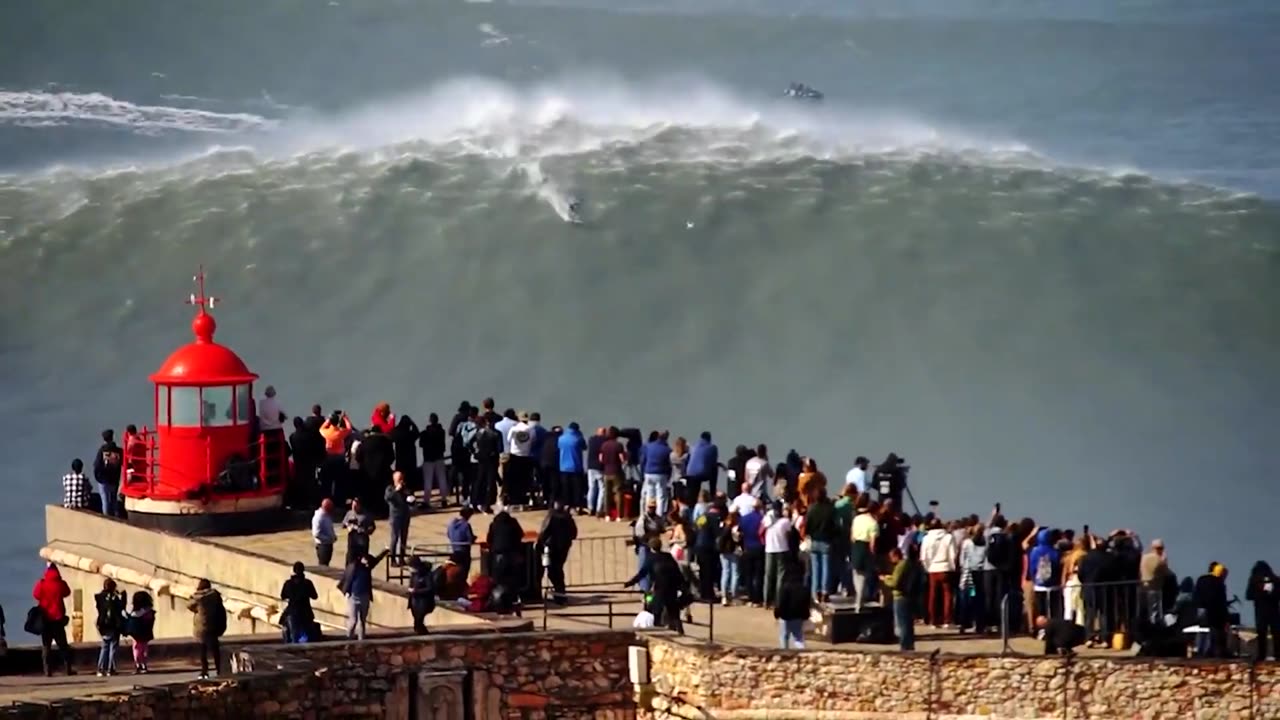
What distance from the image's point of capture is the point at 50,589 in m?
31.8

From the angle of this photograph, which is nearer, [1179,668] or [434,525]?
[1179,668]

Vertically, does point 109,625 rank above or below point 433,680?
above

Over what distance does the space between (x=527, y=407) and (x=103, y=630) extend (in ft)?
123

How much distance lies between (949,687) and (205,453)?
37.6 ft

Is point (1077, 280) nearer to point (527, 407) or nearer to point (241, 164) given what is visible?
point (527, 407)

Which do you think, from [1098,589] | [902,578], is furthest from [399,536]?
[1098,589]

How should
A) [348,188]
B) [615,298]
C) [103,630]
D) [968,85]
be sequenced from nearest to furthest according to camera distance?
1. [103,630]
2. [615,298]
3. [348,188]
4. [968,85]

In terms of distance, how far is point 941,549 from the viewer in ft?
105

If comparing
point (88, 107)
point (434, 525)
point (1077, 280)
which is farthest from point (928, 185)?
point (434, 525)

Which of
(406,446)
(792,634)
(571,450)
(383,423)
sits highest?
(383,423)

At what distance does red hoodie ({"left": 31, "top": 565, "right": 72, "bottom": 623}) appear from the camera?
3150cm

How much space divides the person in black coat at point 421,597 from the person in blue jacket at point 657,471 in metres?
5.06

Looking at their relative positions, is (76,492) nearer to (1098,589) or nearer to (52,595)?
(52,595)

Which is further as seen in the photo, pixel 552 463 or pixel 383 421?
pixel 383 421
